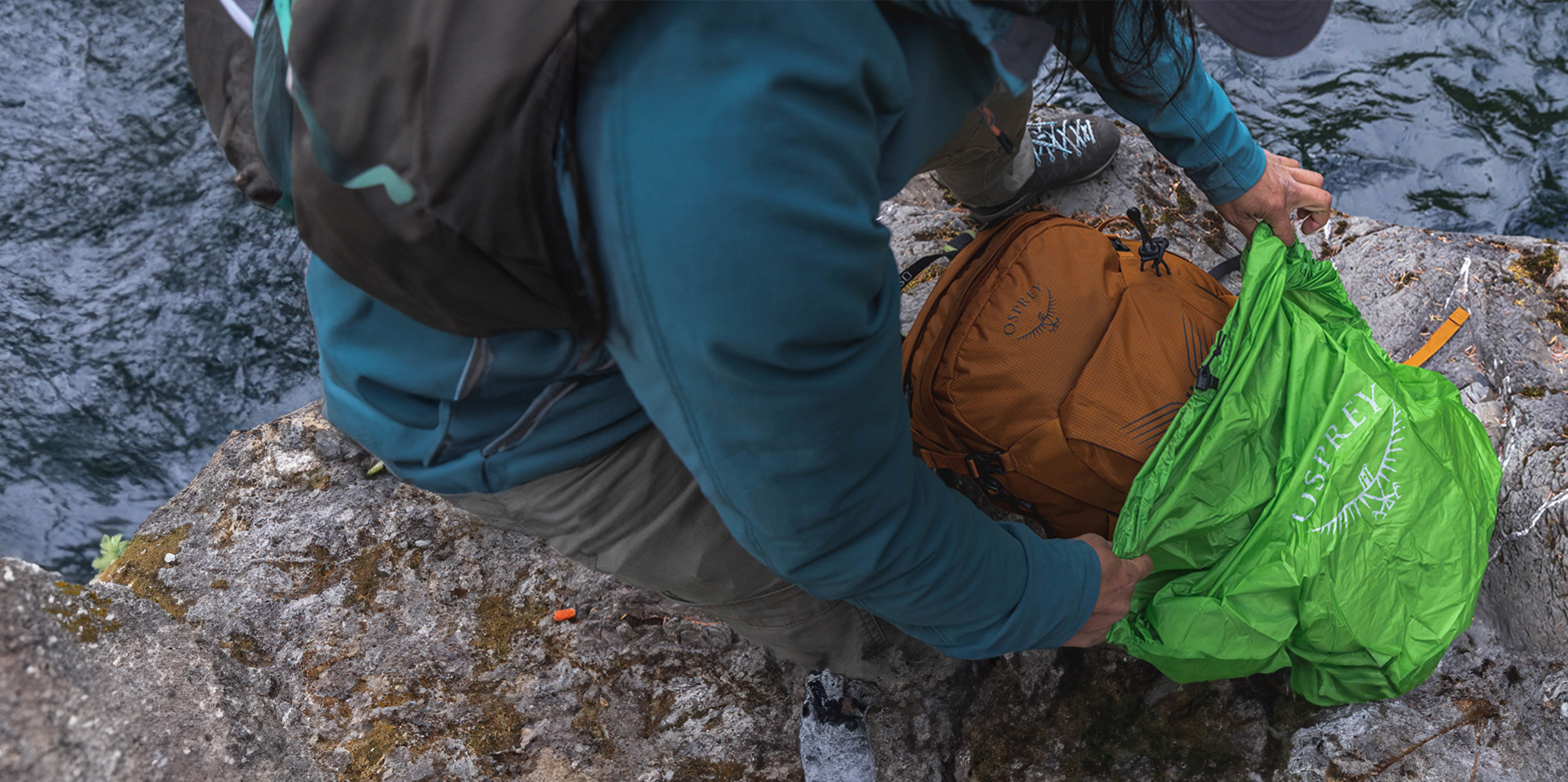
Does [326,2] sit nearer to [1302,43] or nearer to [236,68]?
[236,68]

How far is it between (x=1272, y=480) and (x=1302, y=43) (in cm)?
102

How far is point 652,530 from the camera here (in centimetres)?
157

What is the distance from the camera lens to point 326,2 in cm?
92

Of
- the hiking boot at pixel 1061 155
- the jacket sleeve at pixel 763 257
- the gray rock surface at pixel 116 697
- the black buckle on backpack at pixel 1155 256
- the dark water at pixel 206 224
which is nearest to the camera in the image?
the jacket sleeve at pixel 763 257

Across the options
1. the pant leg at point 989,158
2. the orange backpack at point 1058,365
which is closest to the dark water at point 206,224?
the pant leg at point 989,158

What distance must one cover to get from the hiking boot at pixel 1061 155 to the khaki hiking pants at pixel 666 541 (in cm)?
148

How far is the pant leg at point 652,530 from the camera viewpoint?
1496 millimetres

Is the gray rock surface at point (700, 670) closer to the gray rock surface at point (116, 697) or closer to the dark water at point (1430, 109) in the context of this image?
the gray rock surface at point (116, 697)

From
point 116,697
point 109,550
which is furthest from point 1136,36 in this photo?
point 109,550

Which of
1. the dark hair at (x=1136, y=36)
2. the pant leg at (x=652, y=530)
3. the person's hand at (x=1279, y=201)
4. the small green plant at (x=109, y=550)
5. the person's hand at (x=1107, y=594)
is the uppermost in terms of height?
the dark hair at (x=1136, y=36)

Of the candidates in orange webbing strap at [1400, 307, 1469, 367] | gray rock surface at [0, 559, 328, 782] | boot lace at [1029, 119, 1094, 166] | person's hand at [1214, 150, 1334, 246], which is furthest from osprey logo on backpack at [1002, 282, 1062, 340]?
gray rock surface at [0, 559, 328, 782]

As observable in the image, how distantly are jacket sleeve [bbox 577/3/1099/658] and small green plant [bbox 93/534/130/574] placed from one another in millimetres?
3553

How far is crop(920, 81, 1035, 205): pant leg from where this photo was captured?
2.14 meters

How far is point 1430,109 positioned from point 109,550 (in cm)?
558
